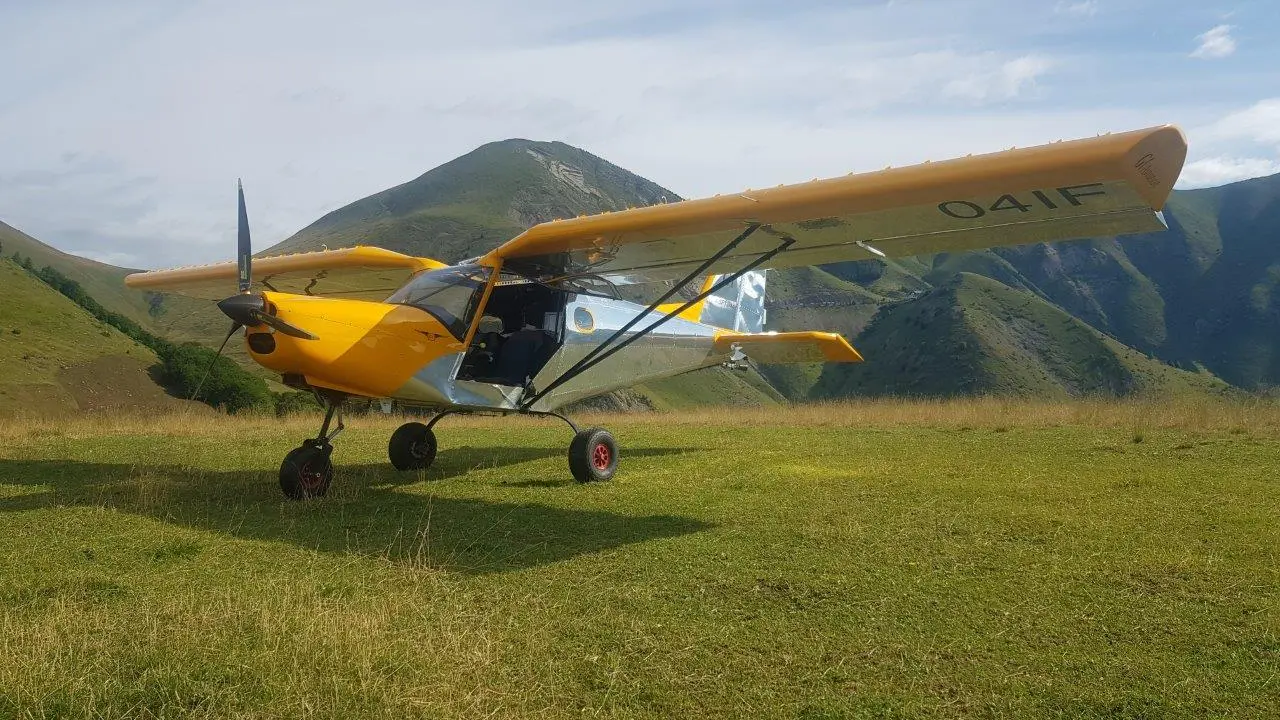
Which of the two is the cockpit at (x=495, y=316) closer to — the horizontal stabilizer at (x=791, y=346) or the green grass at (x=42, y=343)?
the horizontal stabilizer at (x=791, y=346)

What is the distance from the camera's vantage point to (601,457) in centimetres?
876

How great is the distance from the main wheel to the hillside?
38146 mm

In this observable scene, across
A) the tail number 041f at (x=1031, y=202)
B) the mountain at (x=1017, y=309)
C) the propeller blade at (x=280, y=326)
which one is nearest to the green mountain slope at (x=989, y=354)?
the mountain at (x=1017, y=309)

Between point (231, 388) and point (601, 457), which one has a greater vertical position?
point (601, 457)

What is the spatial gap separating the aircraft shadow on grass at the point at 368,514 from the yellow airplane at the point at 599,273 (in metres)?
0.65

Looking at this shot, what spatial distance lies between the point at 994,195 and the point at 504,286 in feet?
18.5

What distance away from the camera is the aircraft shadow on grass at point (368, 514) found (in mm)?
5633

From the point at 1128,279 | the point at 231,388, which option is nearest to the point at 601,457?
the point at 231,388

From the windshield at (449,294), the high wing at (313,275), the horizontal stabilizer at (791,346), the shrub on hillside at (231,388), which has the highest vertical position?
the high wing at (313,275)

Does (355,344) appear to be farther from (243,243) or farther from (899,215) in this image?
(899,215)

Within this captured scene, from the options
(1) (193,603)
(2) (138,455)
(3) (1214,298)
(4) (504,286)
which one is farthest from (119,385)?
(3) (1214,298)

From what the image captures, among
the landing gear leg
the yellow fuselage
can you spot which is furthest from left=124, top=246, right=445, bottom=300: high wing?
the landing gear leg

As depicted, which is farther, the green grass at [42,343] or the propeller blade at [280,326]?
the green grass at [42,343]

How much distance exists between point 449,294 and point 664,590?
4904mm
